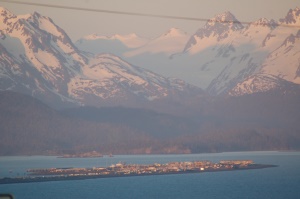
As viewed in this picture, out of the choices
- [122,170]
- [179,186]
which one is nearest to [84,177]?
[122,170]

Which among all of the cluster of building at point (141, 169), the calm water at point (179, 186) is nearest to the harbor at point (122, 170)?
the cluster of building at point (141, 169)

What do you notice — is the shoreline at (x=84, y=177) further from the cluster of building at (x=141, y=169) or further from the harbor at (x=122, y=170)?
the cluster of building at (x=141, y=169)

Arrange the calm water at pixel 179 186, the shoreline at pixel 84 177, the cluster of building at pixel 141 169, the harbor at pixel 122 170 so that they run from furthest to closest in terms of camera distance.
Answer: the cluster of building at pixel 141 169, the harbor at pixel 122 170, the shoreline at pixel 84 177, the calm water at pixel 179 186

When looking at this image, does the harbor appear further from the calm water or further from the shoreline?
the calm water

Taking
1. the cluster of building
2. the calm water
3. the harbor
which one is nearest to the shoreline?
the harbor

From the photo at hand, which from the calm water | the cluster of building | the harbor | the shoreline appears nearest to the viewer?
the calm water

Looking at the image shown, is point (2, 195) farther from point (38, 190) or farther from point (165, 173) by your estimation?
point (165, 173)

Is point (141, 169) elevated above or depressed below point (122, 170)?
above

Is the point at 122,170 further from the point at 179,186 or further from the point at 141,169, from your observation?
the point at 179,186

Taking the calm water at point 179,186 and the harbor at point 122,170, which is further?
the harbor at point 122,170
